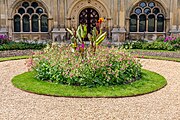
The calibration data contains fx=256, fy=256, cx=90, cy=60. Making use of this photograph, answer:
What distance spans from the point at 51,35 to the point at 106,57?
10.5m

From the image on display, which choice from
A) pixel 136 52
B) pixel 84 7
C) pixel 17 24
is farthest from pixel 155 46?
pixel 17 24

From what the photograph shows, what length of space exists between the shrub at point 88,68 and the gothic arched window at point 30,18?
9.67 m

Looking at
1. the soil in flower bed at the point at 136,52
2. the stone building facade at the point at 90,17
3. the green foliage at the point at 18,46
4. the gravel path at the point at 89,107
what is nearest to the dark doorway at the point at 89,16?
the stone building facade at the point at 90,17

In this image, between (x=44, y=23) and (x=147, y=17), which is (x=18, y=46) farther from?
(x=147, y=17)

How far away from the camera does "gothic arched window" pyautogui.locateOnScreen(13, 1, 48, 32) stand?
17953 mm

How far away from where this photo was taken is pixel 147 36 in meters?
18.0

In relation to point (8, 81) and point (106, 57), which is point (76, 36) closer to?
point (106, 57)

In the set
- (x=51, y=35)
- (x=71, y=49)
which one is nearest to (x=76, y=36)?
(x=71, y=49)

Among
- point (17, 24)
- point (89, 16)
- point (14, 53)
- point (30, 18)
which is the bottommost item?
point (14, 53)

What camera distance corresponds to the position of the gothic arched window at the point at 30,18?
58.9ft

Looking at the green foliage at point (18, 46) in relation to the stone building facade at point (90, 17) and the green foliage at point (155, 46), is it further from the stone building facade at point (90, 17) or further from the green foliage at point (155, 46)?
the green foliage at point (155, 46)

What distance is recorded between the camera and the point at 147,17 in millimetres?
17797

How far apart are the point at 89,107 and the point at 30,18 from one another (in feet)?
44.6

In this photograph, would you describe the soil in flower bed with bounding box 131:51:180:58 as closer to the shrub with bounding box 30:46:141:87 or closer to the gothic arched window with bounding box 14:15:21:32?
the shrub with bounding box 30:46:141:87
